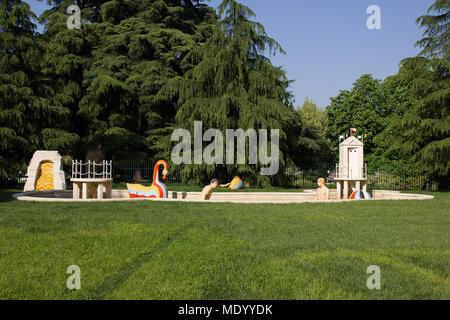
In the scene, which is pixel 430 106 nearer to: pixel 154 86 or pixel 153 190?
pixel 153 190

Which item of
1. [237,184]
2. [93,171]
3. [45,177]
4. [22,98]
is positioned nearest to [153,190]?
[93,171]

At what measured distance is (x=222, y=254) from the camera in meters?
4.88

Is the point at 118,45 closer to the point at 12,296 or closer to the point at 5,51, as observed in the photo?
the point at 5,51

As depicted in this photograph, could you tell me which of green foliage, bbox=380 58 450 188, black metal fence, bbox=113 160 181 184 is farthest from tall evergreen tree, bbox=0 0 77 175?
green foliage, bbox=380 58 450 188

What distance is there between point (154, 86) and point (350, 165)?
14.3 meters

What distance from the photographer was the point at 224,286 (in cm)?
371

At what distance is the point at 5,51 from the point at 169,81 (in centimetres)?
895

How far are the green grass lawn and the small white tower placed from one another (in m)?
6.42

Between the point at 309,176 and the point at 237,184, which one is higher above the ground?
the point at 309,176

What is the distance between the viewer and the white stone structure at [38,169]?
15.8m

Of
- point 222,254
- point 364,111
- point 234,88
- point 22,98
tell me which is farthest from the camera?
point 364,111

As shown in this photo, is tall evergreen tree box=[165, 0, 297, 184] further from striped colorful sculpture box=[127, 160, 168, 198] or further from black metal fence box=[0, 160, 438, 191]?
striped colorful sculpture box=[127, 160, 168, 198]

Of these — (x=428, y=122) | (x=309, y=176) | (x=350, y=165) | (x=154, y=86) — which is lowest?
(x=309, y=176)

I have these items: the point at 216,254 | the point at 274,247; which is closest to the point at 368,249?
the point at 274,247
